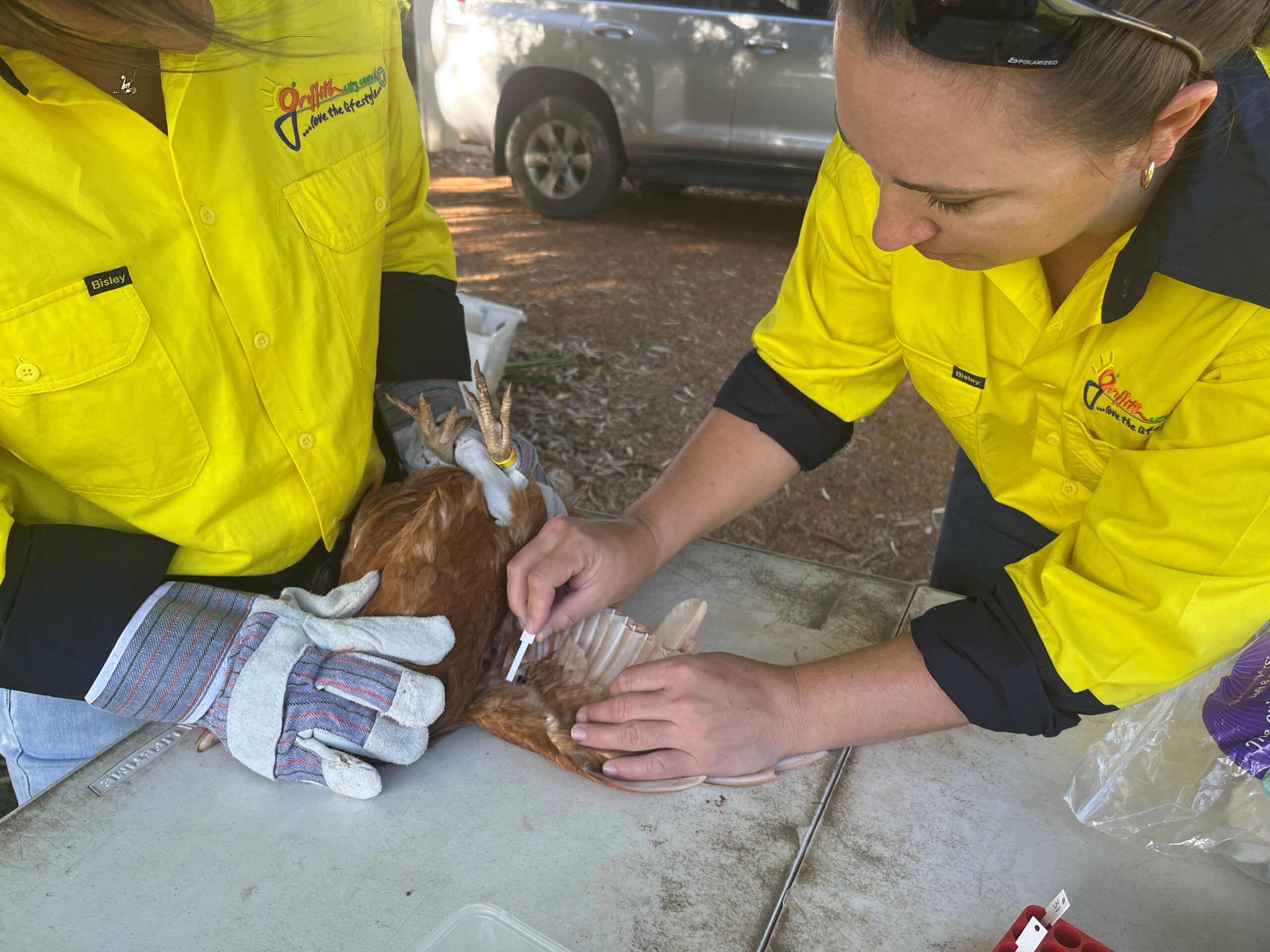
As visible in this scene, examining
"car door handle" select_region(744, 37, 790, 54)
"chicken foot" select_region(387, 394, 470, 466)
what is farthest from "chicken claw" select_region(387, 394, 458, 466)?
"car door handle" select_region(744, 37, 790, 54)

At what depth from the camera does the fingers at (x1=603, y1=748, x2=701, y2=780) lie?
1.22m

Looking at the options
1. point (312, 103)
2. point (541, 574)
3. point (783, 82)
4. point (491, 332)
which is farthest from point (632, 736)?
point (783, 82)

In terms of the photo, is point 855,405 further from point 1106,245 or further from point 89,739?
point 89,739

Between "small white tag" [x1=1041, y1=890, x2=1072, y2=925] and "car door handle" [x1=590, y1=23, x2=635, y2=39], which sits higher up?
"car door handle" [x1=590, y1=23, x2=635, y2=39]

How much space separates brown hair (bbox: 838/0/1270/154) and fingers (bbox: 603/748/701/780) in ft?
2.80

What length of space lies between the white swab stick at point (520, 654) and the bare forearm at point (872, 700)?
0.41 meters

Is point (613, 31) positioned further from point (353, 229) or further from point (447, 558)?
point (447, 558)

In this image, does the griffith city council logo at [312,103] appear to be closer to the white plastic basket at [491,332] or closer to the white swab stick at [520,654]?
the white swab stick at [520,654]

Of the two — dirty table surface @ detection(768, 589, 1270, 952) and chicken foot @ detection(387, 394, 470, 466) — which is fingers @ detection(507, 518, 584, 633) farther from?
dirty table surface @ detection(768, 589, 1270, 952)

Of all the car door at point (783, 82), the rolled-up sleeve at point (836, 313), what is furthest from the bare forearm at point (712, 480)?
the car door at point (783, 82)

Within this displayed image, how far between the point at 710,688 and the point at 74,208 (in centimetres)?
95

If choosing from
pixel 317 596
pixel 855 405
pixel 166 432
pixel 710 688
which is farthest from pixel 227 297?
pixel 855 405

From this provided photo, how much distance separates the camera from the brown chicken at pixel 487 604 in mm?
1303

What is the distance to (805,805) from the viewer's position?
4.03 feet
